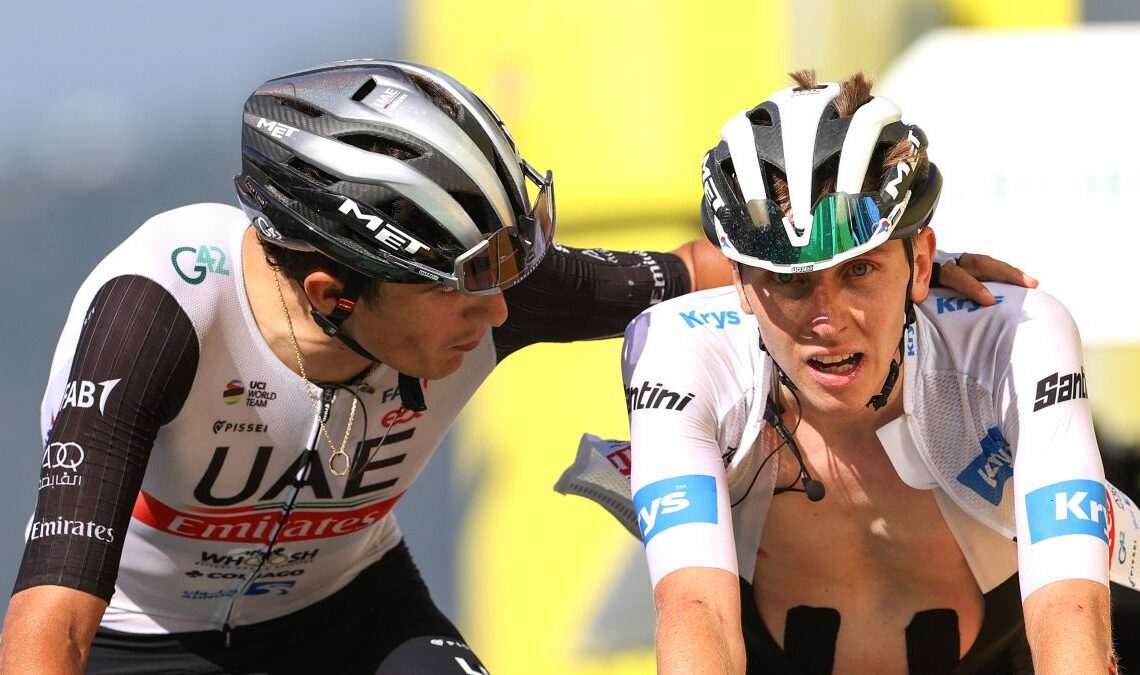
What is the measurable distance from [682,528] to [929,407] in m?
0.60

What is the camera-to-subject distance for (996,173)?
6.11m

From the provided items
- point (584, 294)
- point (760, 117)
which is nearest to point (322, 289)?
point (584, 294)

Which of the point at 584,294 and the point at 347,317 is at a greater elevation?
the point at 347,317

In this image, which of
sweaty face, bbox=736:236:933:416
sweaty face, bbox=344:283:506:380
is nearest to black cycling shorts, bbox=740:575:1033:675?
sweaty face, bbox=736:236:933:416

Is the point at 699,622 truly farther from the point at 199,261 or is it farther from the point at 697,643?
the point at 199,261

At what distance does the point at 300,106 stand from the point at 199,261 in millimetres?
370

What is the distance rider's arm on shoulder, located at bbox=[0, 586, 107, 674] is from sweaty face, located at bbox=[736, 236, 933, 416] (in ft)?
4.34

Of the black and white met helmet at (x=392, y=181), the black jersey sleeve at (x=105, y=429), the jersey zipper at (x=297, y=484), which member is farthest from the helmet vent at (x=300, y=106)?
the jersey zipper at (x=297, y=484)

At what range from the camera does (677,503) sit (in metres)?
2.73

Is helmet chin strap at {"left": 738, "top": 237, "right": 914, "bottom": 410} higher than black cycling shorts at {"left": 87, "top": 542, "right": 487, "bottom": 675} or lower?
higher

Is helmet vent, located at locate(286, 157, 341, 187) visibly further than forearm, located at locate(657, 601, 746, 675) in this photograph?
Yes

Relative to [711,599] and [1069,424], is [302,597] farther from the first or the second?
[1069,424]

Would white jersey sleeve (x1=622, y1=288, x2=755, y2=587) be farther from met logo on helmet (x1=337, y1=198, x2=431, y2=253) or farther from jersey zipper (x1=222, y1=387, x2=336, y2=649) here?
jersey zipper (x1=222, y1=387, x2=336, y2=649)

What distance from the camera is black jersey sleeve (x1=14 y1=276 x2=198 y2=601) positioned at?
2.60 m
